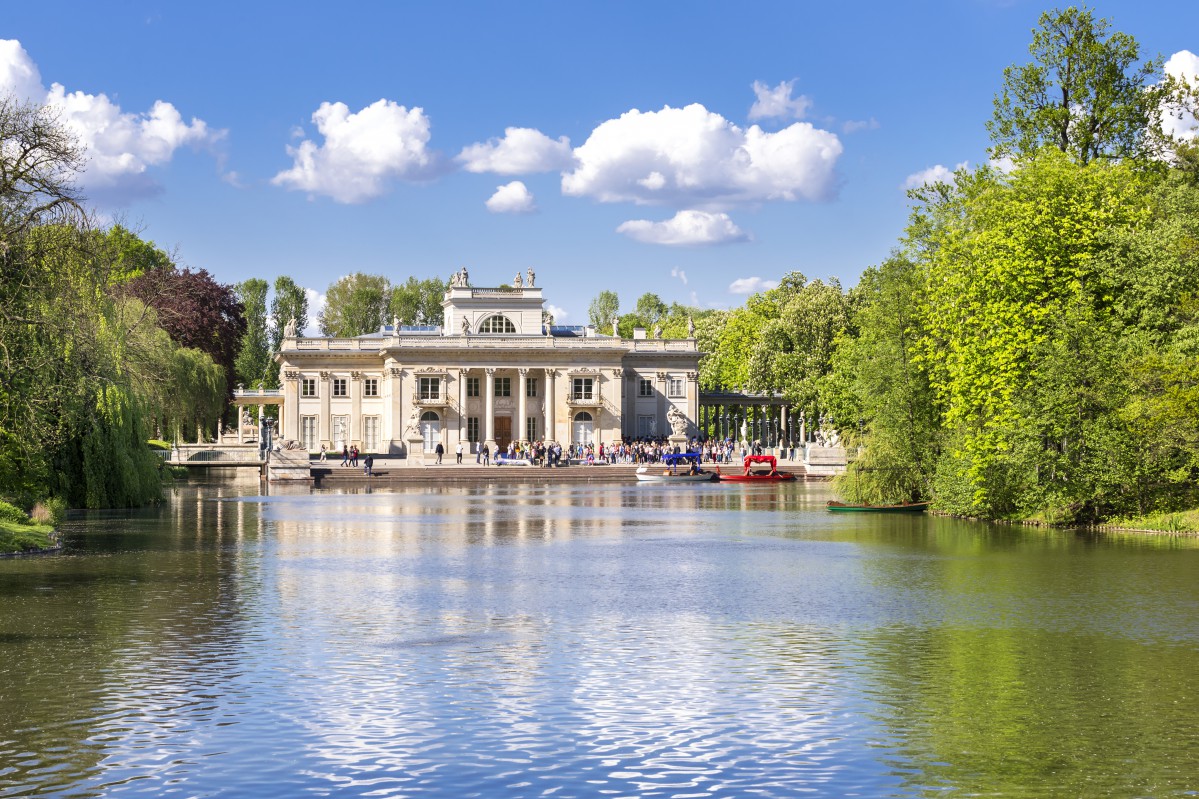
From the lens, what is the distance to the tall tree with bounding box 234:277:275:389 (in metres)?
132

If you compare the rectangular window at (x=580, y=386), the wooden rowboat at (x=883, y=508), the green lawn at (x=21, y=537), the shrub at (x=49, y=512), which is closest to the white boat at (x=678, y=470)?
the rectangular window at (x=580, y=386)

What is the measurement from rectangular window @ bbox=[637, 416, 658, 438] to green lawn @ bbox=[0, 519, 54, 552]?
6783 cm

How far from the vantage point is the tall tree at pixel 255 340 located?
13225 cm

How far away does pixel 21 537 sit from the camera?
31250mm

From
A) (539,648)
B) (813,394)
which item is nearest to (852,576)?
(539,648)

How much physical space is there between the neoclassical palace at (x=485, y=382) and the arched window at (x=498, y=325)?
0.24 feet

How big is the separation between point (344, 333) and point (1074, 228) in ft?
337

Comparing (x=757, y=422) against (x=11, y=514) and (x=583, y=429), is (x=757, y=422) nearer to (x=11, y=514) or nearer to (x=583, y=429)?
(x=583, y=429)

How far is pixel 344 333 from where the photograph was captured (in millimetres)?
137000

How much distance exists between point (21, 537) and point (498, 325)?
68.6 metres

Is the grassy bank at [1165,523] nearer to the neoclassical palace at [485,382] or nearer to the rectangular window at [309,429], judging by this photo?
the neoclassical palace at [485,382]

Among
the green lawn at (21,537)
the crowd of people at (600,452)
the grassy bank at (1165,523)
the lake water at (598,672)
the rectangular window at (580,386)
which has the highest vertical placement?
the rectangular window at (580,386)

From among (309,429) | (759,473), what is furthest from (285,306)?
(759,473)

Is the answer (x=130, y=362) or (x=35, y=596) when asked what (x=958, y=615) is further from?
(x=130, y=362)
